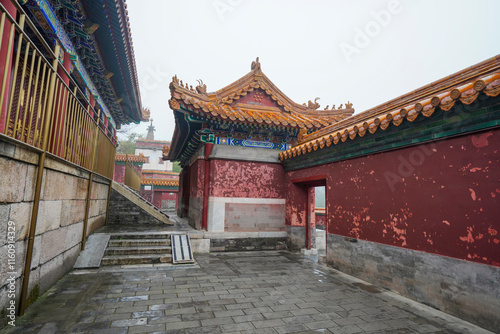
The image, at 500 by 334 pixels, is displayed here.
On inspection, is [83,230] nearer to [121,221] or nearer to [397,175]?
[121,221]

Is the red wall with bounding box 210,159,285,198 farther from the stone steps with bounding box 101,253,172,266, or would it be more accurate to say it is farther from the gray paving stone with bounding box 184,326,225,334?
the gray paving stone with bounding box 184,326,225,334

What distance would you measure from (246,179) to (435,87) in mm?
5344

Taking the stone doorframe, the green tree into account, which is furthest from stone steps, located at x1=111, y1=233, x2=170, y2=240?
the green tree

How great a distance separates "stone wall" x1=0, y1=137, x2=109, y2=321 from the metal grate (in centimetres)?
200

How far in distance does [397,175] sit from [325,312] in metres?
2.71

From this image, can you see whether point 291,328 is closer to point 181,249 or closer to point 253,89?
point 181,249

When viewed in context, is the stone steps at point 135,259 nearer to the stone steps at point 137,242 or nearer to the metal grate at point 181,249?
the metal grate at point 181,249

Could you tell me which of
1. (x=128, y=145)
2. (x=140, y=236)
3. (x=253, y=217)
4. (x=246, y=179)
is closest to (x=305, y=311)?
(x=253, y=217)

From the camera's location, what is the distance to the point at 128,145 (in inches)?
1697

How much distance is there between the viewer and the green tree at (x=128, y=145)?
40941mm

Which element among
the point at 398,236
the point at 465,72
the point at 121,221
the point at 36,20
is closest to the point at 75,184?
the point at 36,20

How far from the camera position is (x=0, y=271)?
8.40 ft

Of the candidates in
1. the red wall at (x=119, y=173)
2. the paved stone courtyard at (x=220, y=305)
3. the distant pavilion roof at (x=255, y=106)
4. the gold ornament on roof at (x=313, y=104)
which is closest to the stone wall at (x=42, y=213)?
the paved stone courtyard at (x=220, y=305)

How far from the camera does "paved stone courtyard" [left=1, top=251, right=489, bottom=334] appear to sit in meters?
3.14
